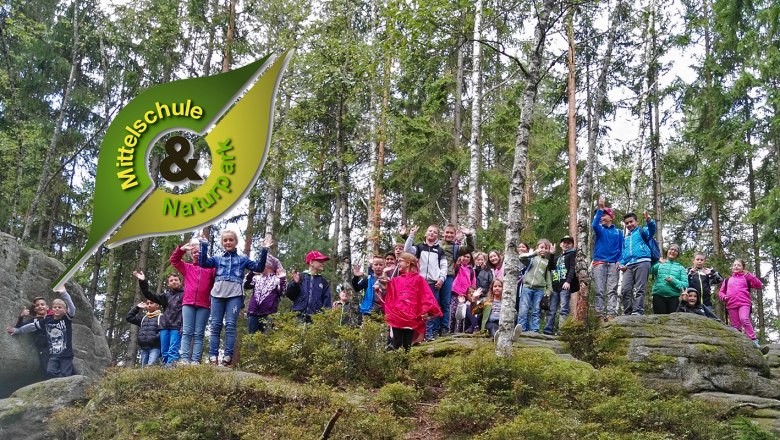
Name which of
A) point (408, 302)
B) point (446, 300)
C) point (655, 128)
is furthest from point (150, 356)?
point (655, 128)

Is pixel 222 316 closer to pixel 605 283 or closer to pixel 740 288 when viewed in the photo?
pixel 605 283

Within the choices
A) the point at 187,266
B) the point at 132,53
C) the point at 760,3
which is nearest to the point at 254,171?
the point at 187,266

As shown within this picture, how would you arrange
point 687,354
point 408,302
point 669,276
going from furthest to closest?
1. point 669,276
2. point 687,354
3. point 408,302

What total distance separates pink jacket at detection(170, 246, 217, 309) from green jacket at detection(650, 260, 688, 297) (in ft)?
24.5

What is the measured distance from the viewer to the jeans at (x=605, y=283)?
10992mm

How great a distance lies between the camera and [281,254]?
81.4 feet

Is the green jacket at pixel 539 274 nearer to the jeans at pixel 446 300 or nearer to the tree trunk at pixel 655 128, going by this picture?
the jeans at pixel 446 300

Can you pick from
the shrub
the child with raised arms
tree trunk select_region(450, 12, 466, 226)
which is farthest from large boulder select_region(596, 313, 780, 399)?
tree trunk select_region(450, 12, 466, 226)

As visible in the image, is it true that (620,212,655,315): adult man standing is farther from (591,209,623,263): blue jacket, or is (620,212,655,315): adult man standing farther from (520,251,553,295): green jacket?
(520,251,553,295): green jacket

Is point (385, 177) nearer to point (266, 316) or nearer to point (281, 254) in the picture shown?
point (281, 254)

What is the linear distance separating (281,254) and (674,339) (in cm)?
1695

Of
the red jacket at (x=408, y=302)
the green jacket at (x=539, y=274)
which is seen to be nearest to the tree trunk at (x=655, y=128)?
the green jacket at (x=539, y=274)

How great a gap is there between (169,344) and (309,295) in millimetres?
2348

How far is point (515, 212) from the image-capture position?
882 centimetres
